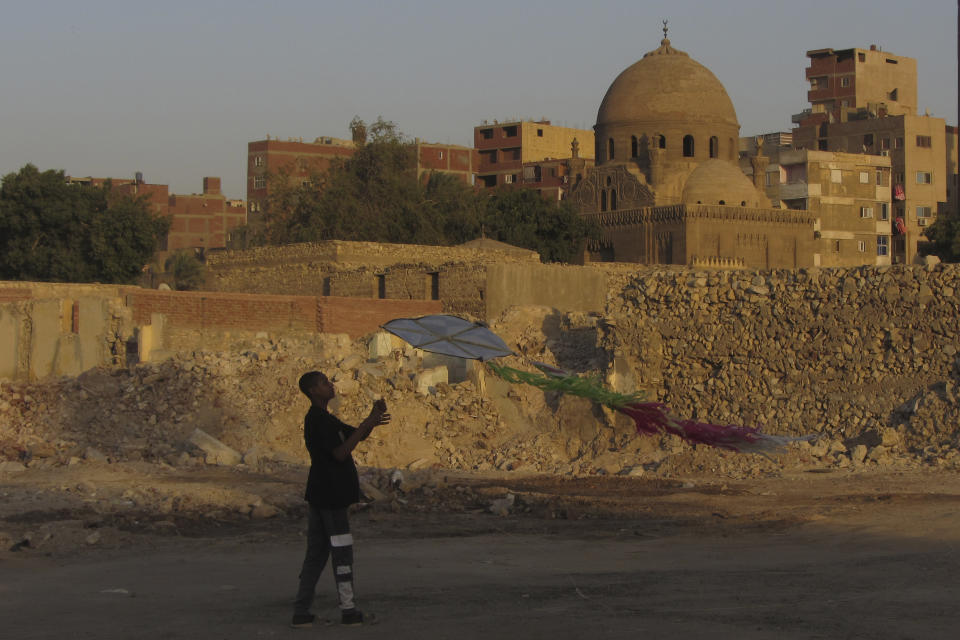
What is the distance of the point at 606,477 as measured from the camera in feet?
45.7

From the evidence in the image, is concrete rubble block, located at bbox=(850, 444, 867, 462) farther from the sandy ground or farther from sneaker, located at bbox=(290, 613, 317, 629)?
sneaker, located at bbox=(290, 613, 317, 629)

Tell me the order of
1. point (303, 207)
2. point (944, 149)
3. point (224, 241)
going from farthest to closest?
point (224, 241)
point (944, 149)
point (303, 207)

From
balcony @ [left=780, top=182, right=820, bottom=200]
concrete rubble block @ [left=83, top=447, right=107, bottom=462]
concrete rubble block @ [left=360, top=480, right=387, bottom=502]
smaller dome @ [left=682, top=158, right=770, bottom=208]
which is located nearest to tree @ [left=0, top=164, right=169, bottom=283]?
smaller dome @ [left=682, top=158, right=770, bottom=208]

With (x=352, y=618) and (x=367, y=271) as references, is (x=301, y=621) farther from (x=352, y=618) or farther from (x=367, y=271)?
(x=367, y=271)

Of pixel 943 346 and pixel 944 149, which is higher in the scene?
pixel 944 149

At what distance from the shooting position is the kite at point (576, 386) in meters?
14.8

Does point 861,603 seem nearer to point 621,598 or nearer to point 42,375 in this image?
point 621,598

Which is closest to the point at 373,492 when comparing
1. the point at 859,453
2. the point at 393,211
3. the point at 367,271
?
the point at 859,453

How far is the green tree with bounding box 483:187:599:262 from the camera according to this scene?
51.9 m

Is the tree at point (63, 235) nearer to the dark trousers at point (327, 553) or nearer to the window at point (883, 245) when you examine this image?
the dark trousers at point (327, 553)

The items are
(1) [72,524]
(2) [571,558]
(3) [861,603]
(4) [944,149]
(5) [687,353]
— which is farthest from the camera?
(4) [944,149]

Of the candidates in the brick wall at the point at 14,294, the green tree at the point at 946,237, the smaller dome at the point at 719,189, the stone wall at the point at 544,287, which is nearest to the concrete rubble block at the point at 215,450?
the brick wall at the point at 14,294

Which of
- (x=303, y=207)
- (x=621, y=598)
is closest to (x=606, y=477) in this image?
(x=621, y=598)

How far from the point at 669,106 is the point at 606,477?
41.6 m
